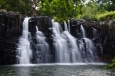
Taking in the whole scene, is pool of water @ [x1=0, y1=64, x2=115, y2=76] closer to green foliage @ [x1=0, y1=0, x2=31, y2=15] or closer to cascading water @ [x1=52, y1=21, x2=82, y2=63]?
cascading water @ [x1=52, y1=21, x2=82, y2=63]

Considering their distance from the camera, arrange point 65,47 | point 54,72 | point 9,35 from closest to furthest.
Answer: point 54,72 → point 9,35 → point 65,47

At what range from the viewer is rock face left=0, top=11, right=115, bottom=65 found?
25.4 metres

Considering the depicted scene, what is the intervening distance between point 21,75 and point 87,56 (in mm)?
16953

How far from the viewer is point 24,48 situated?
26141mm

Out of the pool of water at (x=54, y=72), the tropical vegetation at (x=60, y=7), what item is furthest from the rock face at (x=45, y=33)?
the pool of water at (x=54, y=72)

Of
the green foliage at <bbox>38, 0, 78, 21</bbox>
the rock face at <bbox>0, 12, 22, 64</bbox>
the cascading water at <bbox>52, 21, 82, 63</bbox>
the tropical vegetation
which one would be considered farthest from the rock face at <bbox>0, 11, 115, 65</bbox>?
the green foliage at <bbox>38, 0, 78, 21</bbox>

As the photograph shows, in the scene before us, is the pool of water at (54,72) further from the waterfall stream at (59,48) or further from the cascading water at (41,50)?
the cascading water at (41,50)

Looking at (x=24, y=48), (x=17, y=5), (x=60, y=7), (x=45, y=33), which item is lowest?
(x=24, y=48)

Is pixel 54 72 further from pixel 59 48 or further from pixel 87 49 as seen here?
pixel 87 49

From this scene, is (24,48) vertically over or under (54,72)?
A: over

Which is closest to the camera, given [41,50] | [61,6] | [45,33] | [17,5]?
[61,6]

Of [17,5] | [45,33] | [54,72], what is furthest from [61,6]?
[17,5]

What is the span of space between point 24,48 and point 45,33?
3.81 m

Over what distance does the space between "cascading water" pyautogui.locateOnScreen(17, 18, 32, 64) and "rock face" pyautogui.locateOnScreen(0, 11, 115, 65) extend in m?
0.46
